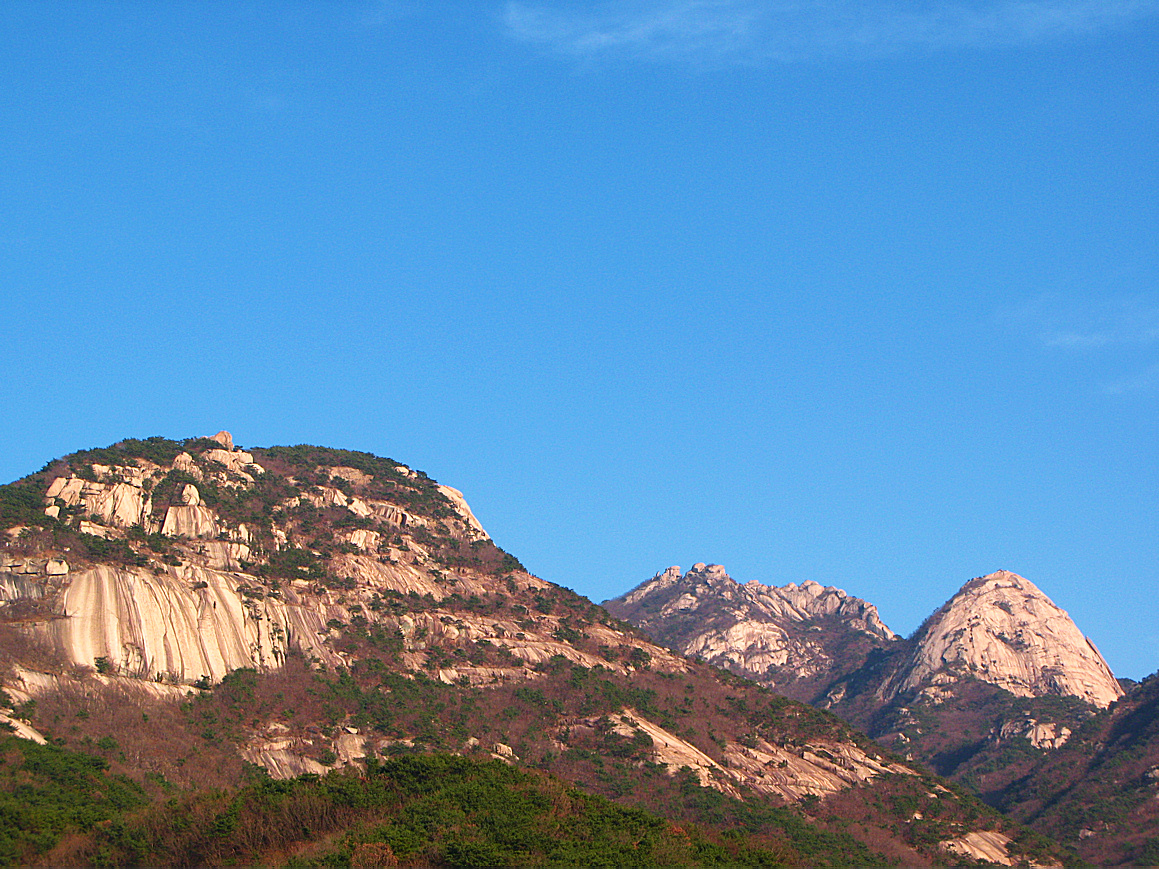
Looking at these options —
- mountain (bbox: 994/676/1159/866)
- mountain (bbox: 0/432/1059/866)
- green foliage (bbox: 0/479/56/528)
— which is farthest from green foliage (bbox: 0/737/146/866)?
mountain (bbox: 994/676/1159/866)

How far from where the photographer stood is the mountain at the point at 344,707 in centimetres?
6725

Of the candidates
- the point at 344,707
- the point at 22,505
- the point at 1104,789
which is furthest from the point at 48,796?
the point at 1104,789

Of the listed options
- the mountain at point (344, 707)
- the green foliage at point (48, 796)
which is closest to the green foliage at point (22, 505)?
the mountain at point (344, 707)

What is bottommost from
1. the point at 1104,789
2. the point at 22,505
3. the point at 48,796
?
the point at 1104,789

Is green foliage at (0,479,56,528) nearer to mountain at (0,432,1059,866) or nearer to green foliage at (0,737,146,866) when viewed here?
mountain at (0,432,1059,866)

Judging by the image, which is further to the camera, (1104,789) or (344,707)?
(1104,789)

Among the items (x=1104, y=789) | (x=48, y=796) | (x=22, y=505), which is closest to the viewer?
(x=48, y=796)

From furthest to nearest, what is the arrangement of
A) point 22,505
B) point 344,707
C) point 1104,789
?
point 1104,789, point 22,505, point 344,707

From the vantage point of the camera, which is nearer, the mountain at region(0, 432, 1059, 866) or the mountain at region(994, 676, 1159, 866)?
the mountain at region(0, 432, 1059, 866)

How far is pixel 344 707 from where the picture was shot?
4198 inches

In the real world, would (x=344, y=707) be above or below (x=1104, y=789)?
above

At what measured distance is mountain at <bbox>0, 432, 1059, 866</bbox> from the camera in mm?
67250

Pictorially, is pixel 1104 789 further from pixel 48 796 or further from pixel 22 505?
pixel 22 505

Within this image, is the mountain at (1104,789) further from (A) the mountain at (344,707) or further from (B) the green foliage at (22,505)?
(B) the green foliage at (22,505)
